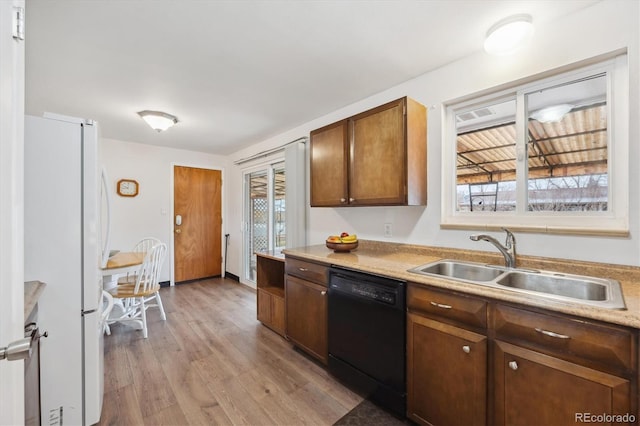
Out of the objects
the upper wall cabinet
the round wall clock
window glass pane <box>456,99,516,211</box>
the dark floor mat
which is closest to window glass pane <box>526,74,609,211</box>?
window glass pane <box>456,99,516,211</box>

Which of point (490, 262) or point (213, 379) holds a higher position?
point (490, 262)

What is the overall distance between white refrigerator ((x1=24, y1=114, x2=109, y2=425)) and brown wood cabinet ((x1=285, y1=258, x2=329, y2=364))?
133 cm

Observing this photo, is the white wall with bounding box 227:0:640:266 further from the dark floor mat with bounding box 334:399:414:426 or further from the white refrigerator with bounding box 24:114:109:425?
the white refrigerator with bounding box 24:114:109:425

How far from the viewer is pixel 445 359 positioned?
137cm

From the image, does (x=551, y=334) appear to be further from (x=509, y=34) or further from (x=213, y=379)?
(x=213, y=379)

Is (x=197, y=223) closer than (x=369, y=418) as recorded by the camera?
No

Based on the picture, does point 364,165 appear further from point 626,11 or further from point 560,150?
point 626,11

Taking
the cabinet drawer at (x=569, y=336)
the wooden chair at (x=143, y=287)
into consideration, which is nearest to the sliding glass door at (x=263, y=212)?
the wooden chair at (x=143, y=287)

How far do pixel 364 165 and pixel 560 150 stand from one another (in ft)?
4.04

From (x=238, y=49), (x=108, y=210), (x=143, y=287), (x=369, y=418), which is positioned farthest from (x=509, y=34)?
(x=143, y=287)

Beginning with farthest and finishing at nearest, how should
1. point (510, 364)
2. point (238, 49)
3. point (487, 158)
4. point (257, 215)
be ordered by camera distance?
1. point (257, 215)
2. point (487, 158)
3. point (238, 49)
4. point (510, 364)

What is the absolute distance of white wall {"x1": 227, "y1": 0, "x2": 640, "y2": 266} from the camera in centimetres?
137

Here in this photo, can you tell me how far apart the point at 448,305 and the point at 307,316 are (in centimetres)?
120

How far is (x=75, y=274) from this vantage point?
1457 millimetres
